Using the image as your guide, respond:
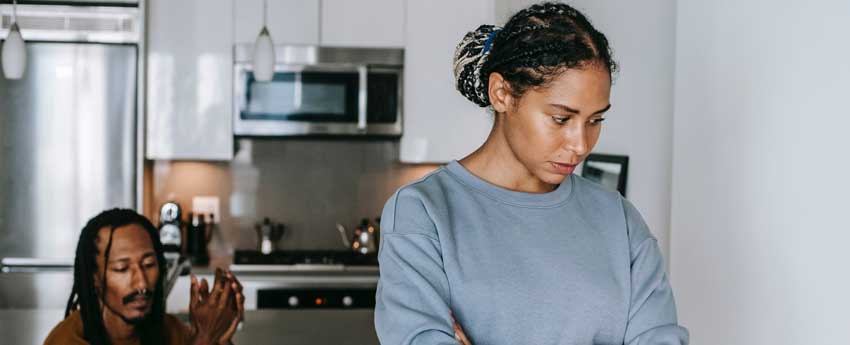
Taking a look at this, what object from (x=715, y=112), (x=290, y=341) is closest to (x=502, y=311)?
(x=715, y=112)

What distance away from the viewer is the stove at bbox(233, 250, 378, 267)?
398 cm

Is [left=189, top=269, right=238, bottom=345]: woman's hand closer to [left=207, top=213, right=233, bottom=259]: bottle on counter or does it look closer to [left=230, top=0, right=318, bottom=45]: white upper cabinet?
[left=230, top=0, right=318, bottom=45]: white upper cabinet

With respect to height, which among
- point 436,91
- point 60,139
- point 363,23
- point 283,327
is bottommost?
point 283,327

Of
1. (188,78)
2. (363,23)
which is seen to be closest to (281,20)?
(363,23)

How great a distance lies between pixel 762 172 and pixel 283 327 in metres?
1.36

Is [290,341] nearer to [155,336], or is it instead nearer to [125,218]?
[155,336]

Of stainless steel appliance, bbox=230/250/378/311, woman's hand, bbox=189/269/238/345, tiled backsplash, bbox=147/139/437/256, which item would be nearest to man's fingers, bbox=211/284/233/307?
woman's hand, bbox=189/269/238/345

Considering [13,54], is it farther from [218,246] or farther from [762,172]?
[762,172]

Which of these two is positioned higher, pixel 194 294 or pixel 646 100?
pixel 646 100

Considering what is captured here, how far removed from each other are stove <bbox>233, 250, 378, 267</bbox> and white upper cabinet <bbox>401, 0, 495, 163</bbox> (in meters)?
0.51

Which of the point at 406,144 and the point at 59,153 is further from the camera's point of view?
the point at 406,144

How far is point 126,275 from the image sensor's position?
1.71m

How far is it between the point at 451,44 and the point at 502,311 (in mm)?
2947

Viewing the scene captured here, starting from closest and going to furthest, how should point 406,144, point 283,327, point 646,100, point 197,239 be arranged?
point 646,100 < point 283,327 < point 406,144 < point 197,239
